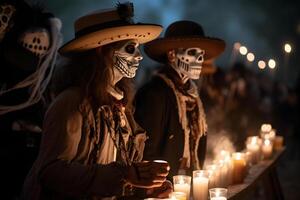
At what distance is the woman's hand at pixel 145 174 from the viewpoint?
112 inches

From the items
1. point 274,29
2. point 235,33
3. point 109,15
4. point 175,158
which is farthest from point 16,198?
point 274,29

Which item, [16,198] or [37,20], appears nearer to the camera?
[16,198]

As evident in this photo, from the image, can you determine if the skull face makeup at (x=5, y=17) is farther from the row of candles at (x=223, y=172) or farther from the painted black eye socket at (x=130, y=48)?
the row of candles at (x=223, y=172)

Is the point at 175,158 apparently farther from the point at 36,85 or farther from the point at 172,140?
the point at 36,85

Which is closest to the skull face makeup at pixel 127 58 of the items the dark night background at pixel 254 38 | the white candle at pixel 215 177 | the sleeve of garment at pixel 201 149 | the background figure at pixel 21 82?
the white candle at pixel 215 177

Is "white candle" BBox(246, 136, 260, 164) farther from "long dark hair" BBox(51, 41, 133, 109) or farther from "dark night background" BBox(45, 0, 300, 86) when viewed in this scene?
"dark night background" BBox(45, 0, 300, 86)

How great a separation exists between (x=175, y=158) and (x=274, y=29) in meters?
21.4

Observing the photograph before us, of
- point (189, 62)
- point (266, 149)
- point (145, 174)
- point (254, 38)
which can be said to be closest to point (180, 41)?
point (189, 62)

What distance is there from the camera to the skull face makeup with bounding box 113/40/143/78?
336 centimetres

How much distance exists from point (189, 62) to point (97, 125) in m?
1.98

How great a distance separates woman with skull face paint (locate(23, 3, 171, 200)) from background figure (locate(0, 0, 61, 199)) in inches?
44.8

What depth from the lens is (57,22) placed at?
4699mm

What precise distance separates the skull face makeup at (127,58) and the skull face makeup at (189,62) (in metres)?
1.48

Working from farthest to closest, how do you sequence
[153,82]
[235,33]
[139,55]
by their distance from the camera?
1. [235,33]
2. [153,82]
3. [139,55]
